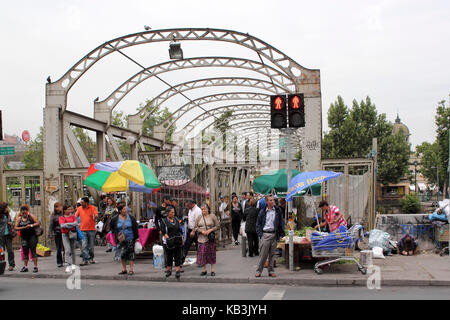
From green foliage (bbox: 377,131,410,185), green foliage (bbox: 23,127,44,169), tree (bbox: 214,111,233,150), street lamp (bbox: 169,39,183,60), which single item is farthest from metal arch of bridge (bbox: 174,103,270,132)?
green foliage (bbox: 23,127,44,169)

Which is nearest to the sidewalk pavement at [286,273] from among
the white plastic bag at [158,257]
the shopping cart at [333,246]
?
the white plastic bag at [158,257]

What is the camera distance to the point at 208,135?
33.3 m

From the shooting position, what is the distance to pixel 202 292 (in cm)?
926

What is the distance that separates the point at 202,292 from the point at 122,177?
5.22 meters

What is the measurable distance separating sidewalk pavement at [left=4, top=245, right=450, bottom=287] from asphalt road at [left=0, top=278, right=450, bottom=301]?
0.32 meters

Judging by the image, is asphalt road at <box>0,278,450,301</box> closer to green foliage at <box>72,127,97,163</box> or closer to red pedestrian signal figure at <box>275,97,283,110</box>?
red pedestrian signal figure at <box>275,97,283,110</box>

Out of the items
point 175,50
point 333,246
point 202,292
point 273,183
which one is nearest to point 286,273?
point 333,246

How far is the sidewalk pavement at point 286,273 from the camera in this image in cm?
984

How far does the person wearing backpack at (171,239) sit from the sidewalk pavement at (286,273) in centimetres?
33

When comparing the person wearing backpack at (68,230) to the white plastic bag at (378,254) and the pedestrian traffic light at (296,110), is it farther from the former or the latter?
the white plastic bag at (378,254)

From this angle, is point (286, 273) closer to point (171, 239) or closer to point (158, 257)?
point (171, 239)

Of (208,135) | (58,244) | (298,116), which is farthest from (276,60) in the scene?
(208,135)

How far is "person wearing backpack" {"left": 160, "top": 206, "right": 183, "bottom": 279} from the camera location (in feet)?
35.1
